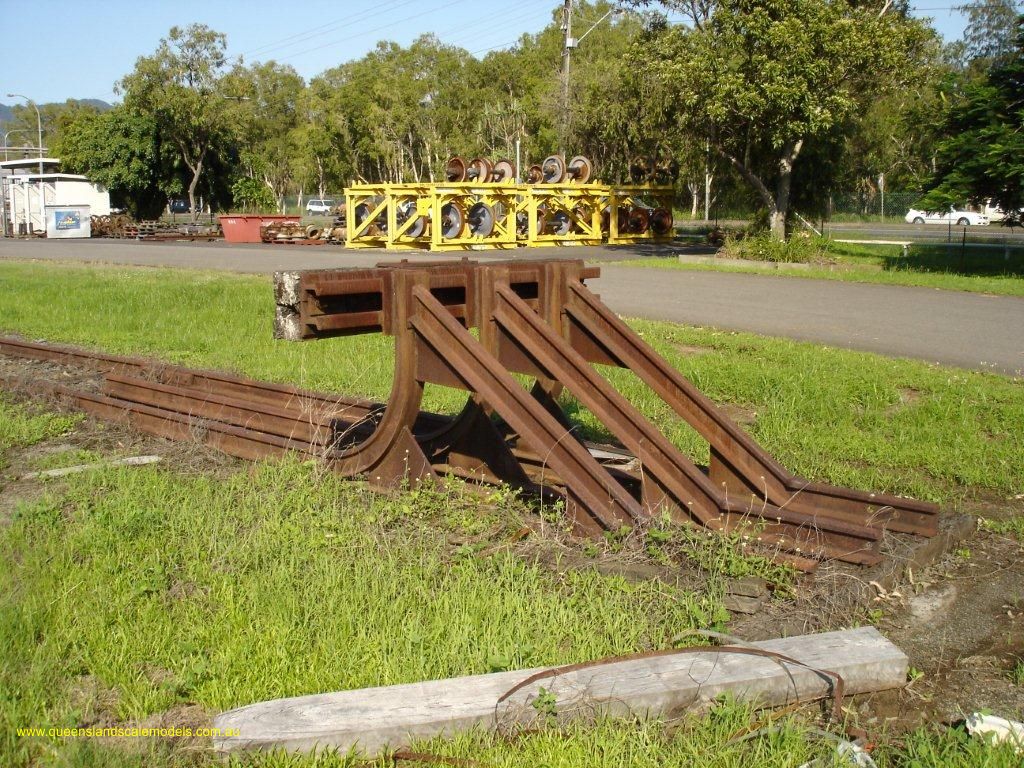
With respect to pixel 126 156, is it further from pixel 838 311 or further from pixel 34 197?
pixel 838 311

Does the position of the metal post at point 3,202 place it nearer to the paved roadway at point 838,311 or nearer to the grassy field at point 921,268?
the paved roadway at point 838,311

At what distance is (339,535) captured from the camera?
16.3 ft

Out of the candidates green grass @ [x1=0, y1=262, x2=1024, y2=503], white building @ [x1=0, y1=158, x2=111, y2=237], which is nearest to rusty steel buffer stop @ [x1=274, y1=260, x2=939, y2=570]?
green grass @ [x1=0, y1=262, x2=1024, y2=503]

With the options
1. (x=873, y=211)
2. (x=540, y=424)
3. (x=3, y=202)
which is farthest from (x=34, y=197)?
(x=540, y=424)

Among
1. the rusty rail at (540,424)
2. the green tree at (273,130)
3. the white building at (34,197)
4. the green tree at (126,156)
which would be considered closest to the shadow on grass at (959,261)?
the rusty rail at (540,424)

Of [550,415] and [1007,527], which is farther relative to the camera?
[1007,527]

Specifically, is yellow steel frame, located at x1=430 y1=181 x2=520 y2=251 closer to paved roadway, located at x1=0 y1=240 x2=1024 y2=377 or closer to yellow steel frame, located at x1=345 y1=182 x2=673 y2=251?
yellow steel frame, located at x1=345 y1=182 x2=673 y2=251

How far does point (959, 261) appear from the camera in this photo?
22109 mm

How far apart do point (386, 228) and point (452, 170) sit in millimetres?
3636

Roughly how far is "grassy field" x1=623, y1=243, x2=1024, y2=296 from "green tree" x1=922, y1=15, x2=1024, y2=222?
51.8 inches

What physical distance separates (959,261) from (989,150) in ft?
12.5

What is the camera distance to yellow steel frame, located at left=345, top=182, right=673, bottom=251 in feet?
88.8

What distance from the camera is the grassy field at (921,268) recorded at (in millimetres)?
17281

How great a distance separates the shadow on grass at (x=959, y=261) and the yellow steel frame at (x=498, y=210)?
8398 mm
